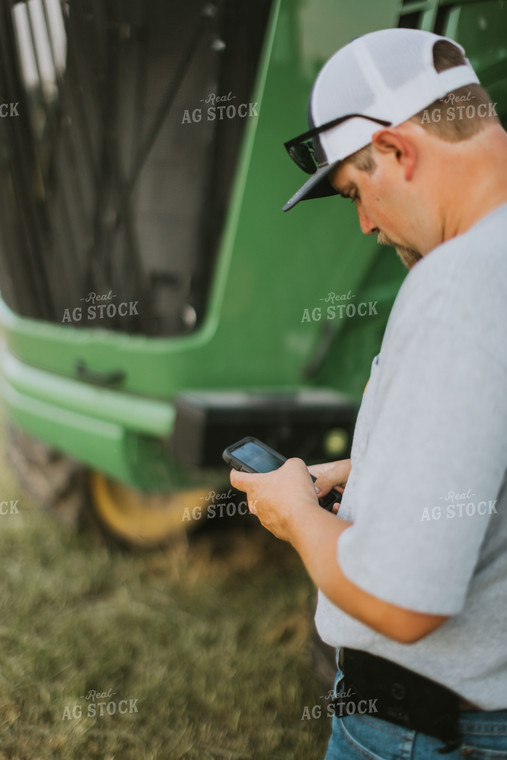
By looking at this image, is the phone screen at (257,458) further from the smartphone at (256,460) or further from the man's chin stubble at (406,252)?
the man's chin stubble at (406,252)

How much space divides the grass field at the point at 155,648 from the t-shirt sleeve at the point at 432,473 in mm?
1593

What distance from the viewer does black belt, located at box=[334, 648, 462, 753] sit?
38.8 inches

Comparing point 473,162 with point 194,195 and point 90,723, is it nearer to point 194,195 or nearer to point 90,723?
point 194,195

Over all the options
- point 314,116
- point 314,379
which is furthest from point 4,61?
point 314,116

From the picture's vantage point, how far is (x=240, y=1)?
1941 mm

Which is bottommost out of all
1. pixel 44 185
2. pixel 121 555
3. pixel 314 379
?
pixel 121 555

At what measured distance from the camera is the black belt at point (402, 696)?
98 cm

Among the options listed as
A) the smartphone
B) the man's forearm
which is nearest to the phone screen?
the smartphone

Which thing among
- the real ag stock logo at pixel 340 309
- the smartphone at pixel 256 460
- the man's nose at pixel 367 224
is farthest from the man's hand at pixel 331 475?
the real ag stock logo at pixel 340 309

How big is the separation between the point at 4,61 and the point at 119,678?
2.05m

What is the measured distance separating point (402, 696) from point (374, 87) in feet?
2.81

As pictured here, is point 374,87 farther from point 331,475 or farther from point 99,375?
point 99,375

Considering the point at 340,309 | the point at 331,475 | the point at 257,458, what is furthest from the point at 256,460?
the point at 340,309

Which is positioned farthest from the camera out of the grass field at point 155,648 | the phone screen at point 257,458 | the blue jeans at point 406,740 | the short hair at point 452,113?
the grass field at point 155,648
